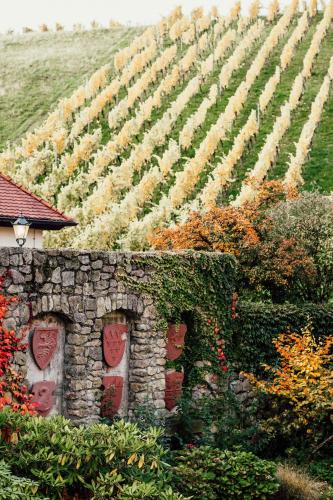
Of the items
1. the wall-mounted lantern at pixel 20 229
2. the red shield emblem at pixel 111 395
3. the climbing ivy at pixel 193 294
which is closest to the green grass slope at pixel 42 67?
the climbing ivy at pixel 193 294

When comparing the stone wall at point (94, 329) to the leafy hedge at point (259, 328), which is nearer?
the stone wall at point (94, 329)

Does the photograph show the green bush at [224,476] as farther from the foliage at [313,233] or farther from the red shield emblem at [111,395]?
the foliage at [313,233]

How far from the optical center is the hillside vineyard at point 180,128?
37.2 m

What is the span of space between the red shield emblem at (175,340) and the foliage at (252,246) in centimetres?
607

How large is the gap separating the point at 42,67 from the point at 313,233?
42091mm

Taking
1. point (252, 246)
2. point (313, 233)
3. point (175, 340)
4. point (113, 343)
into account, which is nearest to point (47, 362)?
point (113, 343)

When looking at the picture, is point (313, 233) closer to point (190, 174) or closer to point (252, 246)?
point (252, 246)

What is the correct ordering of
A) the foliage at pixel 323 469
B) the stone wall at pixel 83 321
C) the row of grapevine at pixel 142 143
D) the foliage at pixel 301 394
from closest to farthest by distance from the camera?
the stone wall at pixel 83 321
the foliage at pixel 323 469
the foliage at pixel 301 394
the row of grapevine at pixel 142 143

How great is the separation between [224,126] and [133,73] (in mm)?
12306


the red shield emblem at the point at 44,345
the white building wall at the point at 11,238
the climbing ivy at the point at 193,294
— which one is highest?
the white building wall at the point at 11,238

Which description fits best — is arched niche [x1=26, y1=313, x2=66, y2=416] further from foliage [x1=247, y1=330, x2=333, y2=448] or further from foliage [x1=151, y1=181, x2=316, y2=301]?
foliage [x1=151, y1=181, x2=316, y2=301]

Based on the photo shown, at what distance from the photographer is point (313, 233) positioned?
2386 centimetres

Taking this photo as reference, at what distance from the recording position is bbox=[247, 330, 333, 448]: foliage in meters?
16.2

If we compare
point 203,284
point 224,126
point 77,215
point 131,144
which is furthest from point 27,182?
point 203,284
